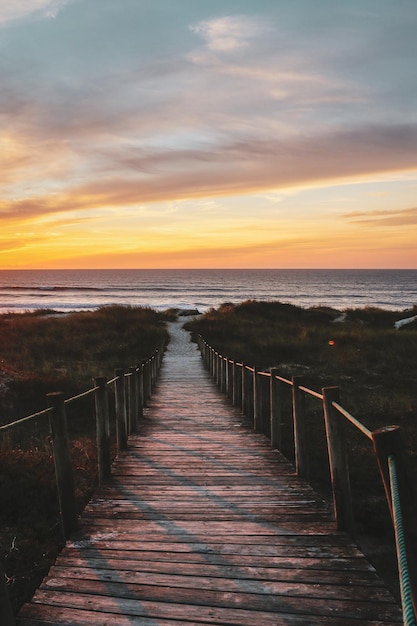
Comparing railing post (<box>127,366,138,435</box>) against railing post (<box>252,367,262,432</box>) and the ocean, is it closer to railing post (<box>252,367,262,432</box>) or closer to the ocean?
railing post (<box>252,367,262,432</box>)

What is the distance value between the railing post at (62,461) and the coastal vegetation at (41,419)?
1.46m

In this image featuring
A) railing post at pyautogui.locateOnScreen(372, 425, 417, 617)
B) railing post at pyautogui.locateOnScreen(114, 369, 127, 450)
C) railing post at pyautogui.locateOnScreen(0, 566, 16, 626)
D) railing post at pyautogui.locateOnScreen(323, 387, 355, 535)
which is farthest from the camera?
railing post at pyautogui.locateOnScreen(114, 369, 127, 450)

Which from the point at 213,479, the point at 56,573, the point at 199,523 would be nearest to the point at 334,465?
the point at 199,523

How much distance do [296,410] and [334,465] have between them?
1.57m

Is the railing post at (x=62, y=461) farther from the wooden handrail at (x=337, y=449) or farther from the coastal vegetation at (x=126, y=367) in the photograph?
the wooden handrail at (x=337, y=449)

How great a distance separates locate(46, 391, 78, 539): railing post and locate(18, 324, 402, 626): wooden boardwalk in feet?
0.68

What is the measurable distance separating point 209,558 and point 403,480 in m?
2.16

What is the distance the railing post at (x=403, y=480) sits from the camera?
2.64 metres

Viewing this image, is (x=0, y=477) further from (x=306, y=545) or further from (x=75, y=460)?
(x=306, y=545)

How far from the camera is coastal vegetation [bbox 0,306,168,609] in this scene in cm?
633

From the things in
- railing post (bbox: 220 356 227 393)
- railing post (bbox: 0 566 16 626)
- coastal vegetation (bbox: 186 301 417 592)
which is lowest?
coastal vegetation (bbox: 186 301 417 592)

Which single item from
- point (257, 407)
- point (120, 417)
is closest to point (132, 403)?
point (120, 417)

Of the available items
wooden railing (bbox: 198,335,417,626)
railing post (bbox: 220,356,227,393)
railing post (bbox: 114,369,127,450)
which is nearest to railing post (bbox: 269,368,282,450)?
wooden railing (bbox: 198,335,417,626)

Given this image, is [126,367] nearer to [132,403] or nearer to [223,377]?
[223,377]
